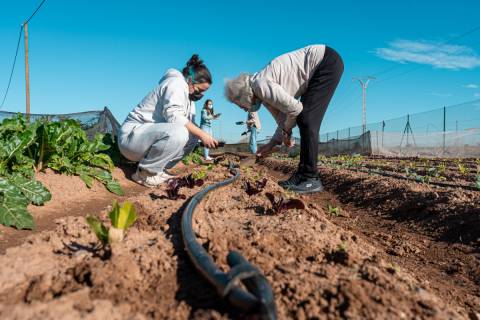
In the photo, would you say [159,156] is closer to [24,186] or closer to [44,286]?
[24,186]

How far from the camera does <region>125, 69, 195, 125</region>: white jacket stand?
4.63 m

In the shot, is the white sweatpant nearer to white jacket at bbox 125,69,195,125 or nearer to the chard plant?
white jacket at bbox 125,69,195,125

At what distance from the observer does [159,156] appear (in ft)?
16.7

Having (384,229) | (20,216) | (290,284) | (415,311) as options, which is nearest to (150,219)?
(20,216)

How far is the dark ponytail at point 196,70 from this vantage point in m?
4.79

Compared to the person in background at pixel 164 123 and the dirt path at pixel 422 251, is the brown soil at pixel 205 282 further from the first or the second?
the person in background at pixel 164 123

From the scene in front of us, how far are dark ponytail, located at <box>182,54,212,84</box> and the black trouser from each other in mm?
1210

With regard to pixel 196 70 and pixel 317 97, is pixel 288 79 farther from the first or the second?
pixel 196 70

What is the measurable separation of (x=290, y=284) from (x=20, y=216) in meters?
2.38

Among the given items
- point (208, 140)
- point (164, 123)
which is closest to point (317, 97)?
point (208, 140)

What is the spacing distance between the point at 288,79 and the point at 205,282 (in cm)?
333

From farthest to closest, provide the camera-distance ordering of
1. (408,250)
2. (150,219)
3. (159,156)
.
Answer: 1. (159,156)
2. (408,250)
3. (150,219)

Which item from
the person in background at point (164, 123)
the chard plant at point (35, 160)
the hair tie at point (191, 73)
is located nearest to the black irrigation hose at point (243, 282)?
the chard plant at point (35, 160)

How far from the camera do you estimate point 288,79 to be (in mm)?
4516
